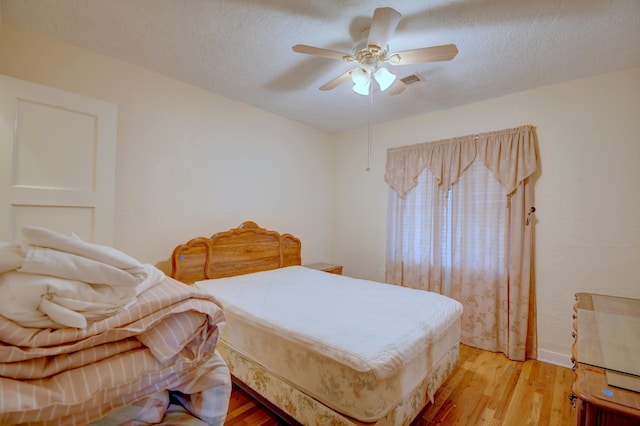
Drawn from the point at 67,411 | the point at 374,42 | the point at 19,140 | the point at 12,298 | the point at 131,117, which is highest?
the point at 374,42

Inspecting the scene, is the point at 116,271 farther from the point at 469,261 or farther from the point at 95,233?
the point at 469,261

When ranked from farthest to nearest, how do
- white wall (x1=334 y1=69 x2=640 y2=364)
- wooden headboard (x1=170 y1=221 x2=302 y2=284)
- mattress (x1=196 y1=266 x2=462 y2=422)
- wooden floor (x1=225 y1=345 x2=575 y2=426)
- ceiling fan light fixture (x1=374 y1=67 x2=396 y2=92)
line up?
wooden headboard (x1=170 y1=221 x2=302 y2=284), white wall (x1=334 y1=69 x2=640 y2=364), ceiling fan light fixture (x1=374 y1=67 x2=396 y2=92), wooden floor (x1=225 y1=345 x2=575 y2=426), mattress (x1=196 y1=266 x2=462 y2=422)

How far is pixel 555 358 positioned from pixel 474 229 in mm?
1269

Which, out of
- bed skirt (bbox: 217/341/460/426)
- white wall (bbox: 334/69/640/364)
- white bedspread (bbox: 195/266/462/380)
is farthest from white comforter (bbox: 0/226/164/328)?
white wall (bbox: 334/69/640/364)

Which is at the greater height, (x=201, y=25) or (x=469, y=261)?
(x=201, y=25)

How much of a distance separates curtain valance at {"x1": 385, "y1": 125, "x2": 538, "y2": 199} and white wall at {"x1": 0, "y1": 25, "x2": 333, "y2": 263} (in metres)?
1.29

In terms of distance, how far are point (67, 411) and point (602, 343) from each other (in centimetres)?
163

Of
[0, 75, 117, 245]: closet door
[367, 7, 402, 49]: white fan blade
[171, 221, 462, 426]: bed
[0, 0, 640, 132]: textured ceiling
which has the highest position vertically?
[0, 0, 640, 132]: textured ceiling

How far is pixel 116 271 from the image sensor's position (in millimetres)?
562

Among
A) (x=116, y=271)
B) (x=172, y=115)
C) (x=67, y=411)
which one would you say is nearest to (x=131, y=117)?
(x=172, y=115)

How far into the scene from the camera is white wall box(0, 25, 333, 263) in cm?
198

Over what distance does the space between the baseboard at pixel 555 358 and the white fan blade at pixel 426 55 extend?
2616 mm

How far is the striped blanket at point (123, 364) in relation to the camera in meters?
0.43

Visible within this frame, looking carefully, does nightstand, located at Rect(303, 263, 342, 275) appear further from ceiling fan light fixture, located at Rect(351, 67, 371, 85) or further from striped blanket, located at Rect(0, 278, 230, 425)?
striped blanket, located at Rect(0, 278, 230, 425)
